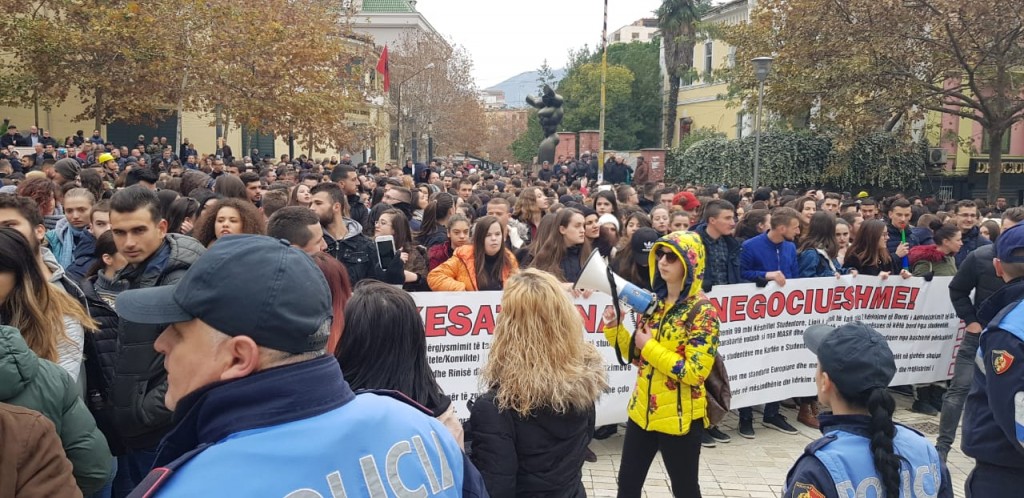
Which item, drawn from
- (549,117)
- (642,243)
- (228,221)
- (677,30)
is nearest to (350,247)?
(228,221)

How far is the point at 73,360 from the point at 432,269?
3829mm

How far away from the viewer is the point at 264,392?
1619 millimetres

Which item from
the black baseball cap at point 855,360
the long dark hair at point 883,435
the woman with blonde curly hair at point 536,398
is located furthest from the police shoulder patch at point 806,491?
the woman with blonde curly hair at point 536,398

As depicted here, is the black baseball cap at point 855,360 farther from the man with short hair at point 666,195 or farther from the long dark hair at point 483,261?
the man with short hair at point 666,195

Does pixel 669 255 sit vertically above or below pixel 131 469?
above

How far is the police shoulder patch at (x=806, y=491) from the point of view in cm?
264

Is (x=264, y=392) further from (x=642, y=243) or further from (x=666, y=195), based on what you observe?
(x=666, y=195)

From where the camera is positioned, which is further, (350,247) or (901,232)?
(901,232)

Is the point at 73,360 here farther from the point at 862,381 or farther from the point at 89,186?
the point at 89,186

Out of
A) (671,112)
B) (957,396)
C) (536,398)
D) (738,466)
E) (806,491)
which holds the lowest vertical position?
(738,466)

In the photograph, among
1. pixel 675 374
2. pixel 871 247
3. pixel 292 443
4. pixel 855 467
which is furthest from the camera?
pixel 871 247

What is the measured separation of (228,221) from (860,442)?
3.88 meters

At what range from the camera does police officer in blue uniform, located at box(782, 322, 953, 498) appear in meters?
2.64

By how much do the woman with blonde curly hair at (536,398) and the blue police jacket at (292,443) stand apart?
4.93 feet
